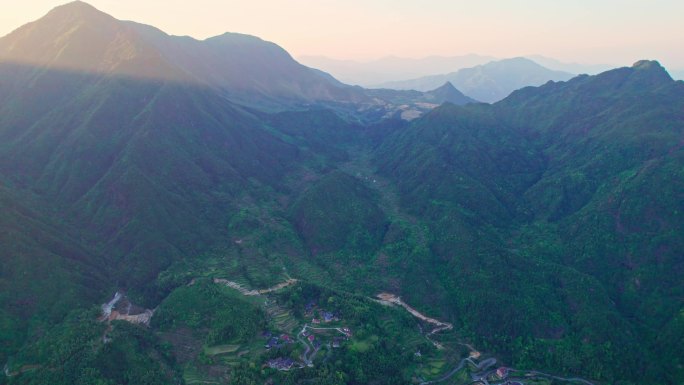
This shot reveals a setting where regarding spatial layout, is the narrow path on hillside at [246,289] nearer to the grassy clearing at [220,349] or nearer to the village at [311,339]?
the village at [311,339]

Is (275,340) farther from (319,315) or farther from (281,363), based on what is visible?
(319,315)

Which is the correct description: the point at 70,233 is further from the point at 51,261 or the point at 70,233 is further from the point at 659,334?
the point at 659,334

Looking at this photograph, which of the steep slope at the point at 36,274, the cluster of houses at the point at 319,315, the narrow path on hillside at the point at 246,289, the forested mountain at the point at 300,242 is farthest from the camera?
the narrow path on hillside at the point at 246,289

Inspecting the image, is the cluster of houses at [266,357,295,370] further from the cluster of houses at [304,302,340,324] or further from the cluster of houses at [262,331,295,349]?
the cluster of houses at [304,302,340,324]

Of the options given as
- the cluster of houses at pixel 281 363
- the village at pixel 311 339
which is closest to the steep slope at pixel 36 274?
the village at pixel 311 339

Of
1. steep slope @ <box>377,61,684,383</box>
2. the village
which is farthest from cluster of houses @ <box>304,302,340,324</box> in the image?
steep slope @ <box>377,61,684,383</box>

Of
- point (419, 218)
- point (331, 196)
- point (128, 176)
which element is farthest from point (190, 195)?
point (419, 218)

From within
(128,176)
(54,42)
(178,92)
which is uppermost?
(54,42)
